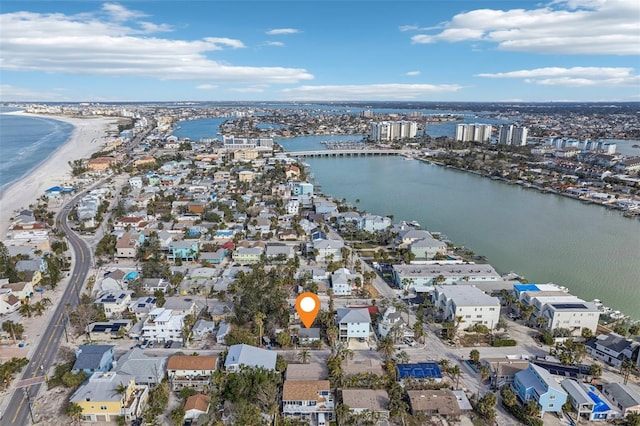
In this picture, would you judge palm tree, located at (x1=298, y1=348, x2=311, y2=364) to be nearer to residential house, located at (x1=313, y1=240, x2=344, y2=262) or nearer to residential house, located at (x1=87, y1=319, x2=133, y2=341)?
residential house, located at (x1=87, y1=319, x2=133, y2=341)

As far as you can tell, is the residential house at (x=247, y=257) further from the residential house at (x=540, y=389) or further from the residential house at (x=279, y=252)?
the residential house at (x=540, y=389)

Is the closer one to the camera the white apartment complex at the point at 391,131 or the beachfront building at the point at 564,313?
the beachfront building at the point at 564,313

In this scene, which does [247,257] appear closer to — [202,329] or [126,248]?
[126,248]

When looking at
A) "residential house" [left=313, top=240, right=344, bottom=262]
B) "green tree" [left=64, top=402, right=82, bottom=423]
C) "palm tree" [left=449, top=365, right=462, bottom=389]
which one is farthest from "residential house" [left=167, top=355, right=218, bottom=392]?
"residential house" [left=313, top=240, right=344, bottom=262]

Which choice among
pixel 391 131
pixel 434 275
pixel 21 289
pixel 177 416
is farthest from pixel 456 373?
pixel 391 131

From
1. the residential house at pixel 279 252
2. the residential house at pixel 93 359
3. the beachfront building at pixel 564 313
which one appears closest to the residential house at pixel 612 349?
the beachfront building at pixel 564 313

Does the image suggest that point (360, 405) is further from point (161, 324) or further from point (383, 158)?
point (383, 158)
